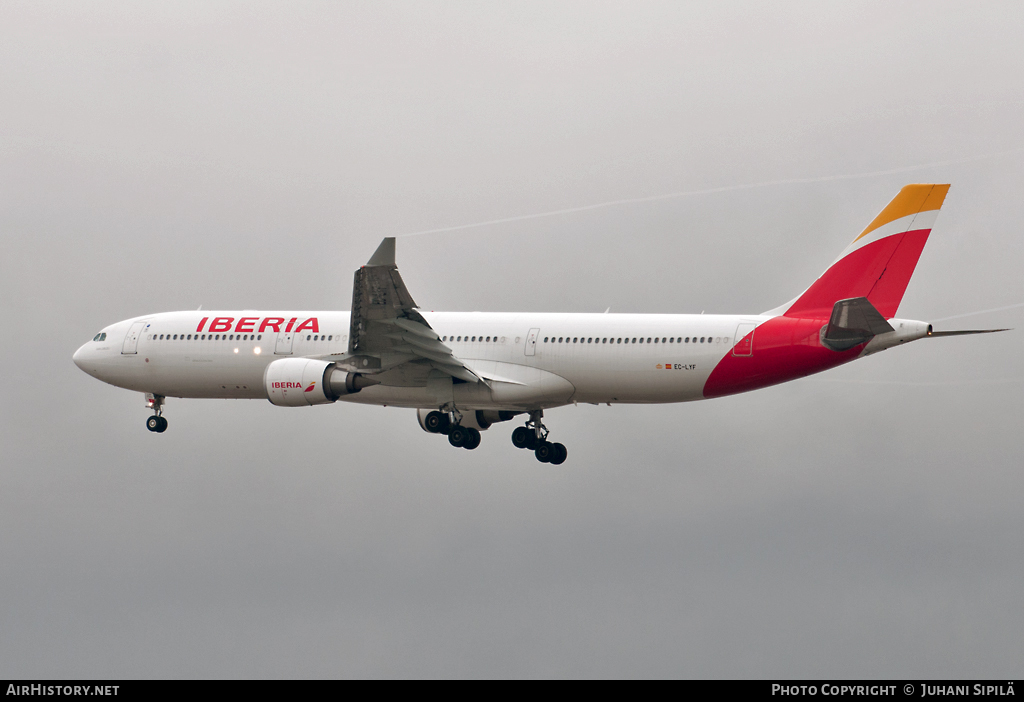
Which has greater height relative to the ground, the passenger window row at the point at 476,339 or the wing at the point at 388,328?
the passenger window row at the point at 476,339

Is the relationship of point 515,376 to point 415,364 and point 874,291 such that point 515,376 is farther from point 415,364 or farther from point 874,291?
point 874,291

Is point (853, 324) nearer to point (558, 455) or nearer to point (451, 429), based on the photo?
point (558, 455)

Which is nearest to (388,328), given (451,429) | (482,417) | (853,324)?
(451,429)

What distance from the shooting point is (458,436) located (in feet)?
167

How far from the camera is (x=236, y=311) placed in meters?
52.1

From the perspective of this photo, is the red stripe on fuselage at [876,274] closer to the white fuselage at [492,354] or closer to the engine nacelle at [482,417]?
the white fuselage at [492,354]

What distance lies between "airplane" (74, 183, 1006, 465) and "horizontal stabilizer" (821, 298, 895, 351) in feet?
0.15

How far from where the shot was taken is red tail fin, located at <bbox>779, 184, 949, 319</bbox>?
141 ft

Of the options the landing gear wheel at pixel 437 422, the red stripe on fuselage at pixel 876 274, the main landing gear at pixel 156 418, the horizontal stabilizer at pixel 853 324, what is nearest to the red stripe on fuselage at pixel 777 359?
the horizontal stabilizer at pixel 853 324

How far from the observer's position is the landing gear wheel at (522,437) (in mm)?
52312

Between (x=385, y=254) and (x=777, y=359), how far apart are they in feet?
45.2

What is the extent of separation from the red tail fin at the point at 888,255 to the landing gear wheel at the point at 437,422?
14.8m
